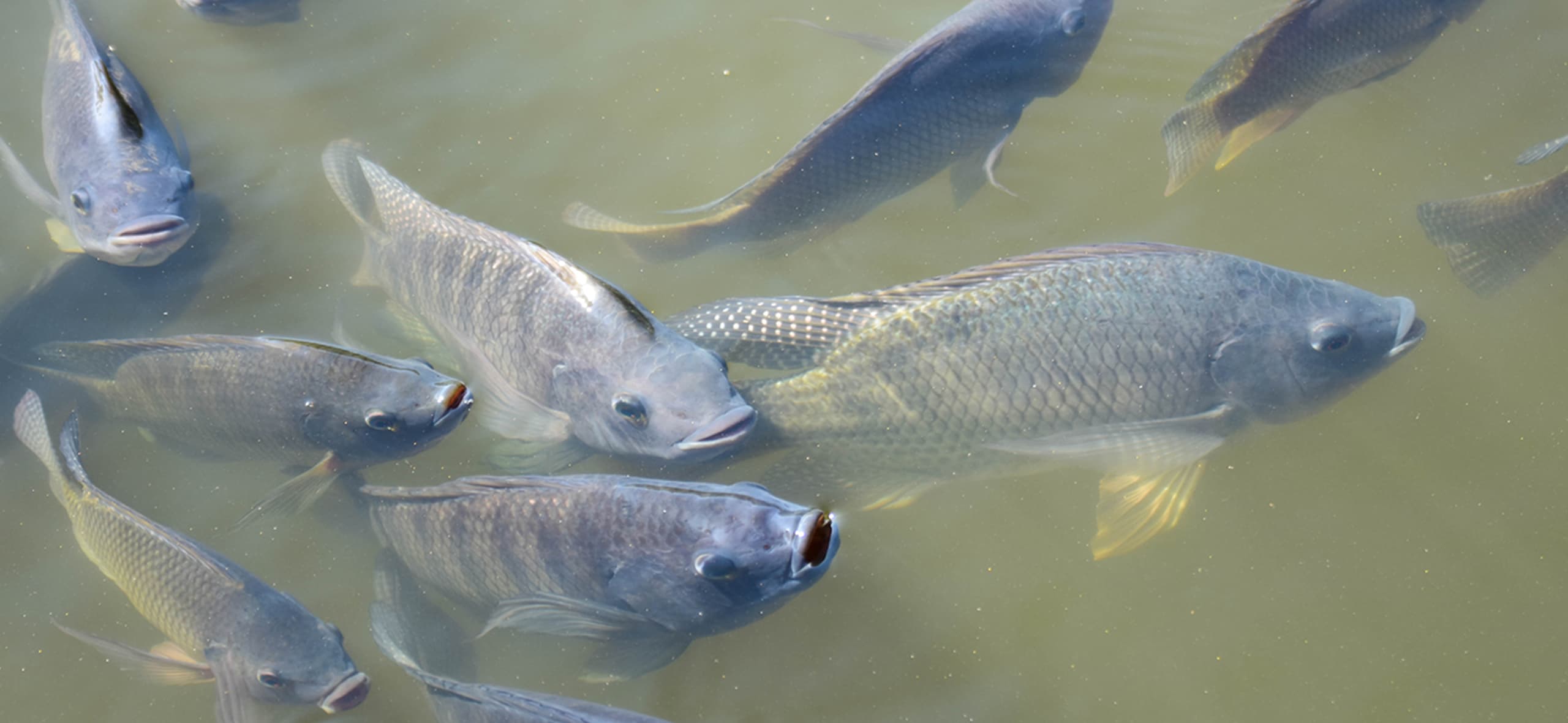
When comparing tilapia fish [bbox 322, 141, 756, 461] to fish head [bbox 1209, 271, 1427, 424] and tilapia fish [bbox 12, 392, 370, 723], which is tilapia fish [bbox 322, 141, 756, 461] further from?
fish head [bbox 1209, 271, 1427, 424]

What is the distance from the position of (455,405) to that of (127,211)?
5.58 feet

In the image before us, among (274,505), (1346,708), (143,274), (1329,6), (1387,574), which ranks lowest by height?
(1346,708)

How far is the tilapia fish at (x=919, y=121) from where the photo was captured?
3289mm

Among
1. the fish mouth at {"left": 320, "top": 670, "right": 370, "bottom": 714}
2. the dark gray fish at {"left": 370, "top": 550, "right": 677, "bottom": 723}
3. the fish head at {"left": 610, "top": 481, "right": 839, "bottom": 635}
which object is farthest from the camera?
the fish mouth at {"left": 320, "top": 670, "right": 370, "bottom": 714}

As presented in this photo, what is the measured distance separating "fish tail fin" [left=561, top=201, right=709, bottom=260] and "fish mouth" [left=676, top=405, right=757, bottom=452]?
1.06 m

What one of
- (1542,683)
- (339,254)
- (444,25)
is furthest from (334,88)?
(1542,683)

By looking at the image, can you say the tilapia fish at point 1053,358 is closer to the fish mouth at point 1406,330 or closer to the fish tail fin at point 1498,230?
the fish mouth at point 1406,330

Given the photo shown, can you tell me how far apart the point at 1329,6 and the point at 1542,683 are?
2.54 metres

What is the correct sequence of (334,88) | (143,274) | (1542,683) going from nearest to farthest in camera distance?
1. (1542,683)
2. (143,274)
3. (334,88)

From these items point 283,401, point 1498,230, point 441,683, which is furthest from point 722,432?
point 1498,230

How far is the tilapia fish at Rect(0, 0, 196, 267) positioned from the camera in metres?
3.45

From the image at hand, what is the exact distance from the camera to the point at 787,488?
3.11 meters

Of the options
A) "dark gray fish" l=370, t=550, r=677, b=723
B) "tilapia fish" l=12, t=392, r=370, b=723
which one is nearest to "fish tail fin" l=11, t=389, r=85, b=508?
"tilapia fish" l=12, t=392, r=370, b=723

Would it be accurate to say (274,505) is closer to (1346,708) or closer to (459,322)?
(459,322)
